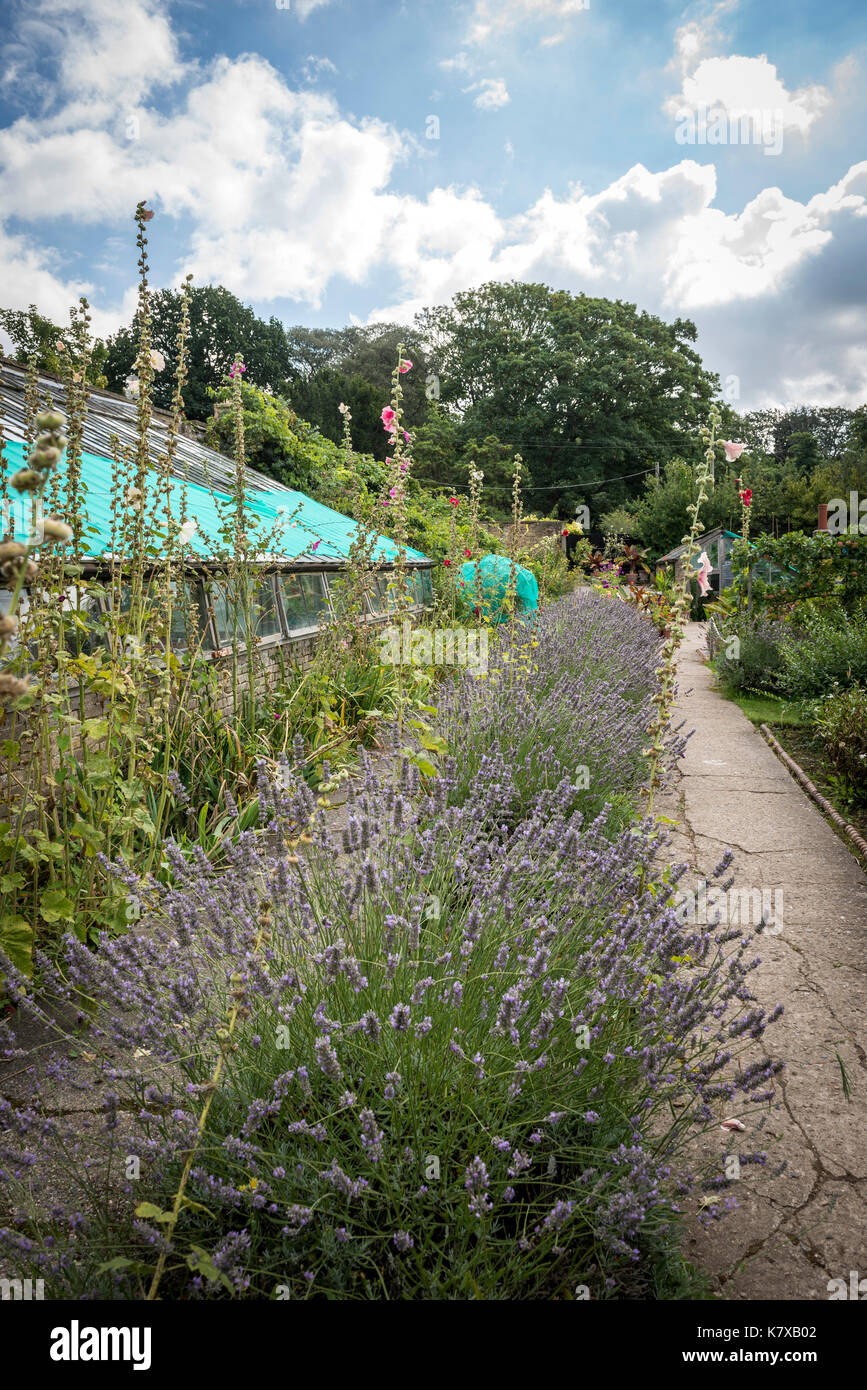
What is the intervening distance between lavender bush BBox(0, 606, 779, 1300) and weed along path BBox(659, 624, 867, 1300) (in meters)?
0.18

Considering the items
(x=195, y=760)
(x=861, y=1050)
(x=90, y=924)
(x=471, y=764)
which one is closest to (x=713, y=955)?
(x=861, y=1050)

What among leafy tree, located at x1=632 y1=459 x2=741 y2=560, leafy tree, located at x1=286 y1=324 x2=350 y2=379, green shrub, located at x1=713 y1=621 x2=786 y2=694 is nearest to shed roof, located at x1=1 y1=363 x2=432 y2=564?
green shrub, located at x1=713 y1=621 x2=786 y2=694

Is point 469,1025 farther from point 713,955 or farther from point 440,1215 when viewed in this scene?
point 713,955

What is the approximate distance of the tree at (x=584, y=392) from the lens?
3862cm

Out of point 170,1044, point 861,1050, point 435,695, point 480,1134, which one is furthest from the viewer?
point 435,695

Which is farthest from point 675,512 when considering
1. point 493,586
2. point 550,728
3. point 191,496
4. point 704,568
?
point 704,568

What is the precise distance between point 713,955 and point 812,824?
2360 millimetres

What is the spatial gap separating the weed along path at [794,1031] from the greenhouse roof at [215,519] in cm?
293

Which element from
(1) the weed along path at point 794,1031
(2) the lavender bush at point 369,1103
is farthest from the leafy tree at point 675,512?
(2) the lavender bush at point 369,1103

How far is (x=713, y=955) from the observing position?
3.15 metres

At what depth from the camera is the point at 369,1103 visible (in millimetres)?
1644

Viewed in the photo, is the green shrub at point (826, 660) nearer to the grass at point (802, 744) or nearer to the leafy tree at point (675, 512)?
the grass at point (802, 744)

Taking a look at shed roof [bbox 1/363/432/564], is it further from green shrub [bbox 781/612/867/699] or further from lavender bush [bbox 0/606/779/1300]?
green shrub [bbox 781/612/867/699]

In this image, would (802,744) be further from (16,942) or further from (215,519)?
(16,942)
